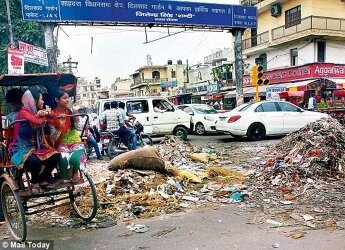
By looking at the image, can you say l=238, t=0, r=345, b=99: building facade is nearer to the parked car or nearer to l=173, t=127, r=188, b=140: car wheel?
l=173, t=127, r=188, b=140: car wheel

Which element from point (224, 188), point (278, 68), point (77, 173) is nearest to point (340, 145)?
point (224, 188)

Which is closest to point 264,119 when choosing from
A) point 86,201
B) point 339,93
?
point 86,201

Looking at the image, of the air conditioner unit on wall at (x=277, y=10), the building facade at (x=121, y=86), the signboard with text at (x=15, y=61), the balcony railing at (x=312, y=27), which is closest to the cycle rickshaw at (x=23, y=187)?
the signboard with text at (x=15, y=61)

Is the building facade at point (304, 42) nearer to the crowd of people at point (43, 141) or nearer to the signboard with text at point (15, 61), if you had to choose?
the signboard with text at point (15, 61)

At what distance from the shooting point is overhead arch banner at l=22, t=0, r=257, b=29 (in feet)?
46.0

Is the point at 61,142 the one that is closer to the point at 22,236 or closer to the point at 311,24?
the point at 22,236

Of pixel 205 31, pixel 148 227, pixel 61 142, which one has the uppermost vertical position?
pixel 205 31

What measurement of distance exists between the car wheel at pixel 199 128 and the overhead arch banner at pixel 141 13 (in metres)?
4.74

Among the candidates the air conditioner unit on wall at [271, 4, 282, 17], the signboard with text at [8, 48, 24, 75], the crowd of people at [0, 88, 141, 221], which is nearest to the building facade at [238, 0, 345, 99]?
the air conditioner unit on wall at [271, 4, 282, 17]

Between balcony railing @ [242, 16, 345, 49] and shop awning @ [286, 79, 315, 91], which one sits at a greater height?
balcony railing @ [242, 16, 345, 49]

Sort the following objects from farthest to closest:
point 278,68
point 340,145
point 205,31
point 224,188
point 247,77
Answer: point 247,77
point 278,68
point 205,31
point 340,145
point 224,188

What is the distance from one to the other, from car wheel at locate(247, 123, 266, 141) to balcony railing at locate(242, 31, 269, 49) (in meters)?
18.6

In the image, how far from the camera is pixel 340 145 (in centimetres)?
719

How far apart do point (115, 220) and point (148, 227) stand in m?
0.57
